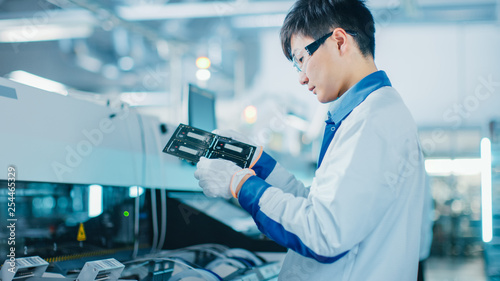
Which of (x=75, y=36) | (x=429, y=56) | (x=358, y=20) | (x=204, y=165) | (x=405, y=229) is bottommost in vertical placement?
(x=405, y=229)

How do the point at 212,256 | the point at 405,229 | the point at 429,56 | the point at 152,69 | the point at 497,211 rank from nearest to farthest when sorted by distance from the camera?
the point at 405,229 < the point at 212,256 < the point at 497,211 < the point at 429,56 < the point at 152,69

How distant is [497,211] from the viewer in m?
3.40

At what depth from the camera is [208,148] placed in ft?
4.05

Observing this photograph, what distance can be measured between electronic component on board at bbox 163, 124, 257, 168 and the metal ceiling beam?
11.0ft

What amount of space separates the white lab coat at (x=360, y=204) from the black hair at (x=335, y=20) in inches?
6.1

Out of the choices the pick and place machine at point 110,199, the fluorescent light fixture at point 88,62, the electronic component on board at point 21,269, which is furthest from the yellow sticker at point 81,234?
the fluorescent light fixture at point 88,62

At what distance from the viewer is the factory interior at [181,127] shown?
4.23ft

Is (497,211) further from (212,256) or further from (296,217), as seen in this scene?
(296,217)

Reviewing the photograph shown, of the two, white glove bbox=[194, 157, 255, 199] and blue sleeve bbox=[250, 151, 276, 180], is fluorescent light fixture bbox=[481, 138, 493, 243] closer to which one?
blue sleeve bbox=[250, 151, 276, 180]

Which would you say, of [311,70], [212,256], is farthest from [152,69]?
[311,70]

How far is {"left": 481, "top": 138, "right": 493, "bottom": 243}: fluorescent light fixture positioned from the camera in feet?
10.5

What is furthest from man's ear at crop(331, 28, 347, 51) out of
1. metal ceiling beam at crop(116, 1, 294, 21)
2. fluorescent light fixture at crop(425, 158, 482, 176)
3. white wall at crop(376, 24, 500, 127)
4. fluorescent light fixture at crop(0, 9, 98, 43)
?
fluorescent light fixture at crop(425, 158, 482, 176)

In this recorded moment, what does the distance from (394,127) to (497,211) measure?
116 inches

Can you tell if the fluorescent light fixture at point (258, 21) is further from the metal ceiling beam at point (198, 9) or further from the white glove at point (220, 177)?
the white glove at point (220, 177)
